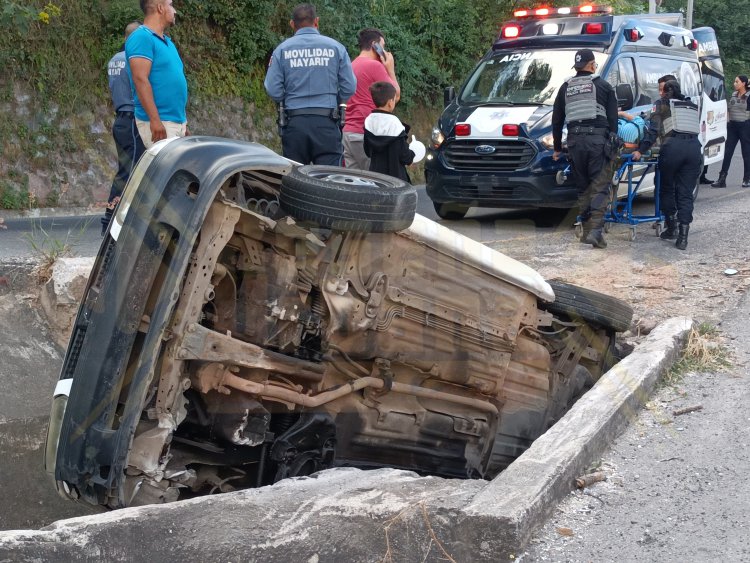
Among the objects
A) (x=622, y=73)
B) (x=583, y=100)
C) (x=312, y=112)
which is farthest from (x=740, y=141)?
(x=312, y=112)

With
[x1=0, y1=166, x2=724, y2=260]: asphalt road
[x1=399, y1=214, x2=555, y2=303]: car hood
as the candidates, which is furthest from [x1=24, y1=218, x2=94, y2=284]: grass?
[x1=399, y1=214, x2=555, y2=303]: car hood

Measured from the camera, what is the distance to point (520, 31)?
37.2ft

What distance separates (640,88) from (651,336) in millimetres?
6317

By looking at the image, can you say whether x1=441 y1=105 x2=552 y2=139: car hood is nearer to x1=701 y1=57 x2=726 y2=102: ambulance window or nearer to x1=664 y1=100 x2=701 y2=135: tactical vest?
x1=664 y1=100 x2=701 y2=135: tactical vest

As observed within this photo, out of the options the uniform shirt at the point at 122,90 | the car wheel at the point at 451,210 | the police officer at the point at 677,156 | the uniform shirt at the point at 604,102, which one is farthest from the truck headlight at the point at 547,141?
the uniform shirt at the point at 122,90

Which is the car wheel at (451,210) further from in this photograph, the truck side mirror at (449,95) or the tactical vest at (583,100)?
the tactical vest at (583,100)

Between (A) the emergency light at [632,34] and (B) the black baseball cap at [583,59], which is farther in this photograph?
(A) the emergency light at [632,34]

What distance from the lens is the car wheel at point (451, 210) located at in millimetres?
10992

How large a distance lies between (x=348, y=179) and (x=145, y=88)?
2719mm

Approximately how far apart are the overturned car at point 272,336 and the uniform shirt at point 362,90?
13.2 ft

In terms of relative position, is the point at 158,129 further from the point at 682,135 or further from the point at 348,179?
the point at 682,135

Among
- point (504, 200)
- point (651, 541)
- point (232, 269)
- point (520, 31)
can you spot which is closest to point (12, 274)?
point (232, 269)

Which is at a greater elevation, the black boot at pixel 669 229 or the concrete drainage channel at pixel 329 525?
the concrete drainage channel at pixel 329 525

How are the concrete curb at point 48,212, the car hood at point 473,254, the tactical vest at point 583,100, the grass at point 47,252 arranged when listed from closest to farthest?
the car hood at point 473,254, the grass at point 47,252, the tactical vest at point 583,100, the concrete curb at point 48,212
